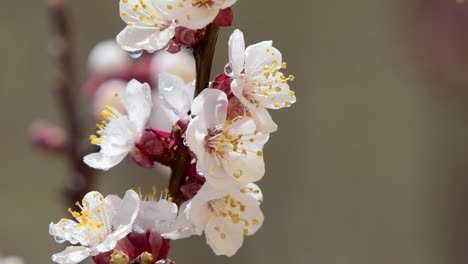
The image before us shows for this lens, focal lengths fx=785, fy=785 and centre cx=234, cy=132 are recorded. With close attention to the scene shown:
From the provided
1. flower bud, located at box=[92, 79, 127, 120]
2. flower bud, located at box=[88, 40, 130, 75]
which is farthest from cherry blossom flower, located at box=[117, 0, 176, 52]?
flower bud, located at box=[88, 40, 130, 75]

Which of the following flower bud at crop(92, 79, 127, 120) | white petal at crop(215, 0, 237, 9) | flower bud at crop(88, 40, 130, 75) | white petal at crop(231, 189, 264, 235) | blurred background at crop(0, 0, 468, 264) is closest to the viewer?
white petal at crop(215, 0, 237, 9)

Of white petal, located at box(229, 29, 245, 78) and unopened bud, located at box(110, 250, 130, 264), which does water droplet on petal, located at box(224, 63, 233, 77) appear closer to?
white petal, located at box(229, 29, 245, 78)

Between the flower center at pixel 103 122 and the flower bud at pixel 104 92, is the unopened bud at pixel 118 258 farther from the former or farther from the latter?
the flower bud at pixel 104 92

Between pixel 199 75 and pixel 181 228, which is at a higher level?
pixel 199 75

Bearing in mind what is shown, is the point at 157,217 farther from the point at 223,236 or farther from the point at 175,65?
the point at 175,65

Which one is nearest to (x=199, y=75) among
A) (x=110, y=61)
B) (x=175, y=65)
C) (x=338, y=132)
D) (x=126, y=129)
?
(x=126, y=129)

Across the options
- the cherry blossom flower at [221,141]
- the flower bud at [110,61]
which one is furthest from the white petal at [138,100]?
the flower bud at [110,61]

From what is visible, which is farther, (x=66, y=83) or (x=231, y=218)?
(x=66, y=83)

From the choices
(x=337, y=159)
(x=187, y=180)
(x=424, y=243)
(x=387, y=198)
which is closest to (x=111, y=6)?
(x=337, y=159)
